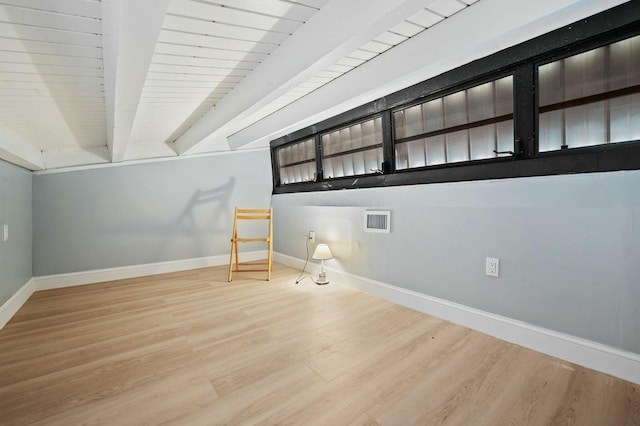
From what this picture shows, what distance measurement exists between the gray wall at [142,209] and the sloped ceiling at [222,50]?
1089 mm

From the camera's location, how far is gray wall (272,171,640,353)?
4.90ft

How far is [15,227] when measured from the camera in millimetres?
2926

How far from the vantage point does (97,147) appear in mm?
3703

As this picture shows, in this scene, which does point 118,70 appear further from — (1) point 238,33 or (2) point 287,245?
(2) point 287,245

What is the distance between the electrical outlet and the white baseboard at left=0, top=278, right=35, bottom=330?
3.70 m

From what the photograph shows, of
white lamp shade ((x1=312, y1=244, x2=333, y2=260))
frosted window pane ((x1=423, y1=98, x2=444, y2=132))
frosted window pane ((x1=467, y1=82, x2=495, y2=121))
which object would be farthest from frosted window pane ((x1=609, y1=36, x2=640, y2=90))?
white lamp shade ((x1=312, y1=244, x2=333, y2=260))

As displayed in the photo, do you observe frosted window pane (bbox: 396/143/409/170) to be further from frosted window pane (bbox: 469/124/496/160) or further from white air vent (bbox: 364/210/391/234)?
frosted window pane (bbox: 469/124/496/160)

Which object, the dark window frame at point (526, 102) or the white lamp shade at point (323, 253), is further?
the white lamp shade at point (323, 253)

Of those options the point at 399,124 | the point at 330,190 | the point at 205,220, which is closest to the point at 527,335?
the point at 399,124

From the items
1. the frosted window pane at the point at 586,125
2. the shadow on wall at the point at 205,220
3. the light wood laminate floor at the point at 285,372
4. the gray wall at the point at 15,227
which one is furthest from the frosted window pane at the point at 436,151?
the gray wall at the point at 15,227

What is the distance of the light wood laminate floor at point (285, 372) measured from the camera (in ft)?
4.31

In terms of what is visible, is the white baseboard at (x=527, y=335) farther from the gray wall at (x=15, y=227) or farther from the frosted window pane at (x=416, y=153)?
the gray wall at (x=15, y=227)

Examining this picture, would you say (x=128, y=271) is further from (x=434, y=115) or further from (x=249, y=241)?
(x=434, y=115)

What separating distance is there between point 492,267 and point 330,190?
1.87 meters
